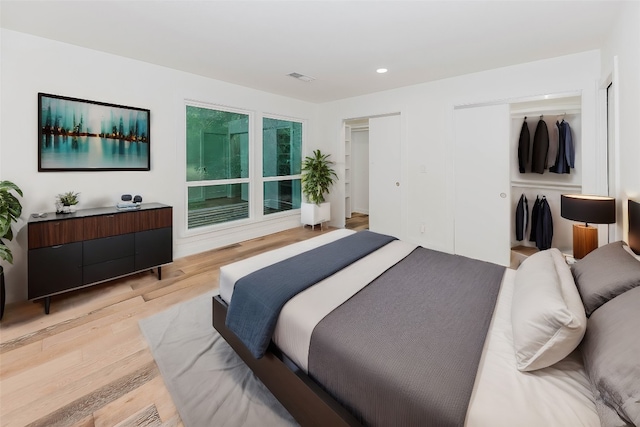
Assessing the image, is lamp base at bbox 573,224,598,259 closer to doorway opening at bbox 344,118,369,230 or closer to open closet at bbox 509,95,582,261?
open closet at bbox 509,95,582,261

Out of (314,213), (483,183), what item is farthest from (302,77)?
(483,183)

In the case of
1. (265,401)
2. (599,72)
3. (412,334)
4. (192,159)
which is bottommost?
(265,401)

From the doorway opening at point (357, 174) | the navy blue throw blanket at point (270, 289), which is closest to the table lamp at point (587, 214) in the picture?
the navy blue throw blanket at point (270, 289)

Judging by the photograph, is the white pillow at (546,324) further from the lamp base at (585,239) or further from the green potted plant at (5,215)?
the green potted plant at (5,215)

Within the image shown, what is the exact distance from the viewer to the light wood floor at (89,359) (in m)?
1.59

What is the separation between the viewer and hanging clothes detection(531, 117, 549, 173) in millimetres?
4055

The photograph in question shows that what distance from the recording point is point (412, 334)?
1345 millimetres

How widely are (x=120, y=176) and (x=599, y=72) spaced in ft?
17.7

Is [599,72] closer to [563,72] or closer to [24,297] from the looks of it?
[563,72]

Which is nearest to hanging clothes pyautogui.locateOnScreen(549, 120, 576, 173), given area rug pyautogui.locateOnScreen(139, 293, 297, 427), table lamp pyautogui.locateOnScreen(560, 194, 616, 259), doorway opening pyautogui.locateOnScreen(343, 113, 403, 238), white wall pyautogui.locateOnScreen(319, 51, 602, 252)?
white wall pyautogui.locateOnScreen(319, 51, 602, 252)

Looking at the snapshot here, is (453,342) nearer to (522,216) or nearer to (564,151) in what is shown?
(522,216)

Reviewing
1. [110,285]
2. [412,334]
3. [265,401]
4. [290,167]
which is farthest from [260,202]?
[412,334]

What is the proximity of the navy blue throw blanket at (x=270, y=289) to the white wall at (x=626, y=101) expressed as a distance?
6.58ft

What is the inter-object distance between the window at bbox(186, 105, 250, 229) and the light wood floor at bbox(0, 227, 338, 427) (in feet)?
4.68
